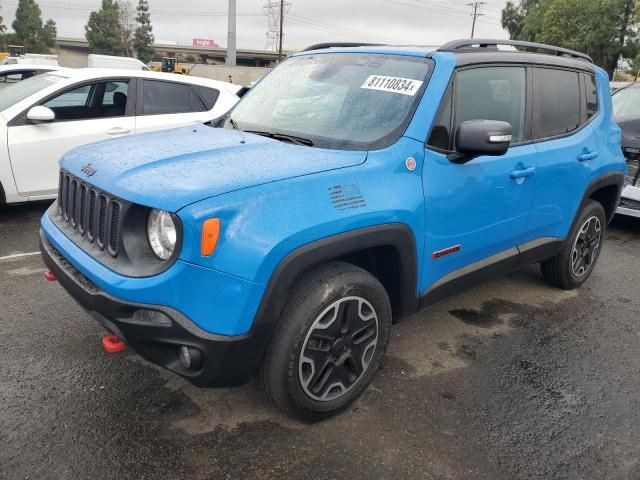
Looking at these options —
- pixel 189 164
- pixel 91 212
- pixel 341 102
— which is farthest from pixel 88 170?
pixel 341 102

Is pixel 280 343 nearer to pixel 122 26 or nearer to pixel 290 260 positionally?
pixel 290 260

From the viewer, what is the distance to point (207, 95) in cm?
684

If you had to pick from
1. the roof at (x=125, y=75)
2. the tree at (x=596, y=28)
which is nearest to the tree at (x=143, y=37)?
the tree at (x=596, y=28)

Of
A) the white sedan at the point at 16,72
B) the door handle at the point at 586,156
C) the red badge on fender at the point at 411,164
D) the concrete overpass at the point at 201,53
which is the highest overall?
the concrete overpass at the point at 201,53

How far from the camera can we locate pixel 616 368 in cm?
348

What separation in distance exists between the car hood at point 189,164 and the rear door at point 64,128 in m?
3.02

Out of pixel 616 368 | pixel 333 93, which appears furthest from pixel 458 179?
pixel 616 368

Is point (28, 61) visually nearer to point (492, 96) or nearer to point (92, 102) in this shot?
point (92, 102)

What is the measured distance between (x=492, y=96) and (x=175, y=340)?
2.40 m

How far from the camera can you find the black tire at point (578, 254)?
432 cm

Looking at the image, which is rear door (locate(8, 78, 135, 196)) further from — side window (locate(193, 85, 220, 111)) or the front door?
the front door

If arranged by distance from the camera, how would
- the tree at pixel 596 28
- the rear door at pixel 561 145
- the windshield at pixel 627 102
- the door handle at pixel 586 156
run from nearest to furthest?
the rear door at pixel 561 145, the door handle at pixel 586 156, the windshield at pixel 627 102, the tree at pixel 596 28

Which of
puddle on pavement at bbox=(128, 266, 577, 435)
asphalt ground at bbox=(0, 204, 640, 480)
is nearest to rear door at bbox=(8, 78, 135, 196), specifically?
A: asphalt ground at bbox=(0, 204, 640, 480)

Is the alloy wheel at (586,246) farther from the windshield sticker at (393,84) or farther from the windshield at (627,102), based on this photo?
the windshield at (627,102)
